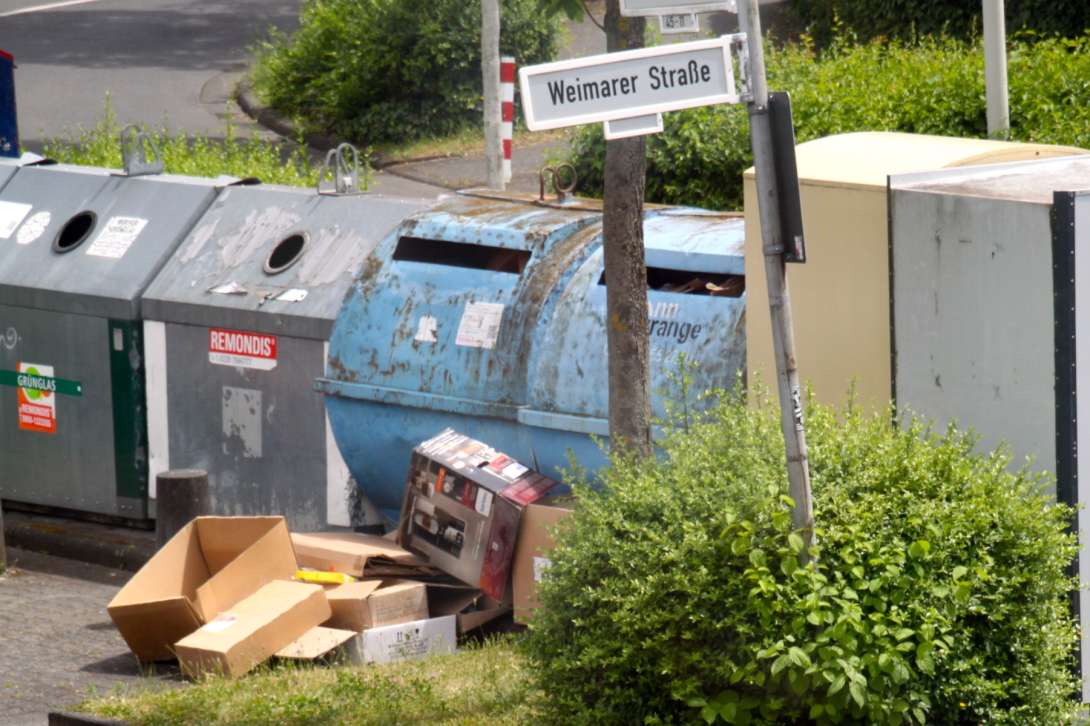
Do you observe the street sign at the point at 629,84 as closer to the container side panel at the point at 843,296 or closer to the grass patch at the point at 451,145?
the container side panel at the point at 843,296

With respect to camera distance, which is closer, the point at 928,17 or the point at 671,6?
the point at 671,6

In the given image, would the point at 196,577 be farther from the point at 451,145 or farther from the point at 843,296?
the point at 451,145

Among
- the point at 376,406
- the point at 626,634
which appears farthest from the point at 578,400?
the point at 626,634

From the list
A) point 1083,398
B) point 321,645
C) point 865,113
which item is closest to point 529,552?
point 321,645

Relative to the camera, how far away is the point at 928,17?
1688 cm

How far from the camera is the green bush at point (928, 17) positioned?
15.8 m

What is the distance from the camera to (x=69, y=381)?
832 cm

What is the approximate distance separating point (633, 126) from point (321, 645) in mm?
2876

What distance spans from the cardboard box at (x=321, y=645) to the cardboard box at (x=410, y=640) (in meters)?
0.04

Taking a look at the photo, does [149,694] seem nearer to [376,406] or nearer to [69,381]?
[376,406]

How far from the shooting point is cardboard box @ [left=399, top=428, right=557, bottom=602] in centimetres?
638

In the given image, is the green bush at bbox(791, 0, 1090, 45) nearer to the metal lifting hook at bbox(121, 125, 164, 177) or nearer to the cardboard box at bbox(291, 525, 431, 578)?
the metal lifting hook at bbox(121, 125, 164, 177)

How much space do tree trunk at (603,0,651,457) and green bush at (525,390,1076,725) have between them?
797mm

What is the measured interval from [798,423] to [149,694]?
275 centimetres
